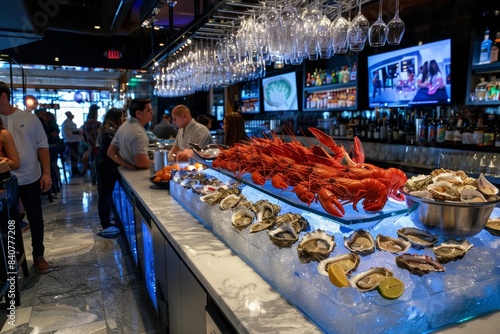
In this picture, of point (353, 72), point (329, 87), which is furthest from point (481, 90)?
point (329, 87)

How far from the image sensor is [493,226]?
131cm

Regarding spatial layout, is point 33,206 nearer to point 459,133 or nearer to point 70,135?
point 459,133

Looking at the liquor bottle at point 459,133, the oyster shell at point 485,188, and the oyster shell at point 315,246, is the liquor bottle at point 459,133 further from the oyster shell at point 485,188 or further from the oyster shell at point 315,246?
the oyster shell at point 315,246

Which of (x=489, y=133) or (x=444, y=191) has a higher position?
(x=489, y=133)

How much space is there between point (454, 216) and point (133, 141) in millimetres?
3521

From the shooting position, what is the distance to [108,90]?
17.7 meters

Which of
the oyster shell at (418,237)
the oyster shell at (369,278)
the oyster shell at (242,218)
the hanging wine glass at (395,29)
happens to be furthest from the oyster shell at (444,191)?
the hanging wine glass at (395,29)

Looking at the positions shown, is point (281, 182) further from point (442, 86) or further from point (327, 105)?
point (327, 105)

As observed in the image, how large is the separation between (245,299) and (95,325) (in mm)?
2060

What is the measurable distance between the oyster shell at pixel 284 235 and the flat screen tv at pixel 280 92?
18.5 feet

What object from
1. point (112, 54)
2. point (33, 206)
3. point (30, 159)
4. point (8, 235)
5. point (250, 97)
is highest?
point (112, 54)

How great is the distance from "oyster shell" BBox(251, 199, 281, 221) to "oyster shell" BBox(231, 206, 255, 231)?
3 centimetres

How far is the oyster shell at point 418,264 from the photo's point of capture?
1.01 meters

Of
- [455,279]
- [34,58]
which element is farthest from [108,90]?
[455,279]
